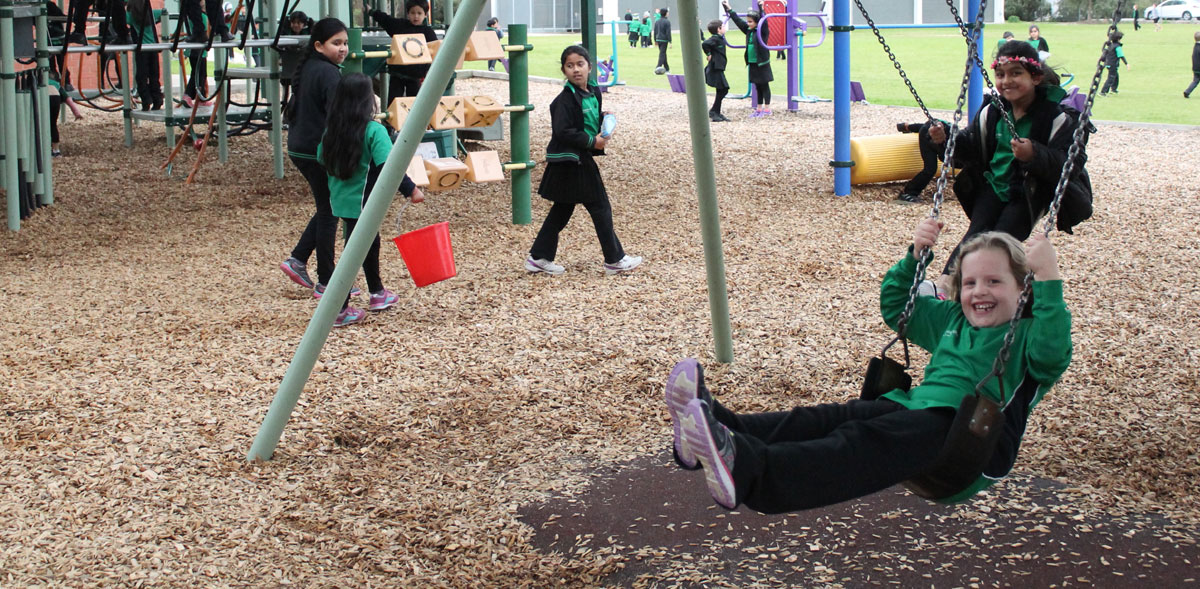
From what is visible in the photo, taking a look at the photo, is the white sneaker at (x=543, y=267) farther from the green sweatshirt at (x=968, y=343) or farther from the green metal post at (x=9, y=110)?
the green metal post at (x=9, y=110)

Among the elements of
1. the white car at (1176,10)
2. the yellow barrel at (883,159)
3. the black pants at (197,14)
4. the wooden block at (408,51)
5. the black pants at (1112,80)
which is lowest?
the yellow barrel at (883,159)

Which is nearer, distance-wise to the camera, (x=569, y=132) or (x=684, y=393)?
(x=684, y=393)

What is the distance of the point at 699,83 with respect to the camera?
4.09 meters

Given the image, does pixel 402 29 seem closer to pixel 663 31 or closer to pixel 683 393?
pixel 683 393

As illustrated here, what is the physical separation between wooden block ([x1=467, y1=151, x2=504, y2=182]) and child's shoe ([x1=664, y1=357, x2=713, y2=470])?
183 inches

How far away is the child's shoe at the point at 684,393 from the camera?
257cm

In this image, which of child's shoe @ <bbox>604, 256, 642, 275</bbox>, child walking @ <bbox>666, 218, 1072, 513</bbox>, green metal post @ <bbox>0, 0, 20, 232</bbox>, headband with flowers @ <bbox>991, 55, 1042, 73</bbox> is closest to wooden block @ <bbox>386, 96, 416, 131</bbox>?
child's shoe @ <bbox>604, 256, 642, 275</bbox>

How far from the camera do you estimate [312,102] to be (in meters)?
5.70

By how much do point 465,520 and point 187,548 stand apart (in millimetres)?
769

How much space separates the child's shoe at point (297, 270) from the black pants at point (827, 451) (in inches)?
151

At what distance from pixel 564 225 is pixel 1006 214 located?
2.68m

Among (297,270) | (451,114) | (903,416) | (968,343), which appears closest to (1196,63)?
(451,114)

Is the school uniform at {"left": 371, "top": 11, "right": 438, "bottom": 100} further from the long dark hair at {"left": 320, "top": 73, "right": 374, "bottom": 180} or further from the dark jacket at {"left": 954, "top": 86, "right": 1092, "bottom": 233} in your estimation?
the dark jacket at {"left": 954, "top": 86, "right": 1092, "bottom": 233}

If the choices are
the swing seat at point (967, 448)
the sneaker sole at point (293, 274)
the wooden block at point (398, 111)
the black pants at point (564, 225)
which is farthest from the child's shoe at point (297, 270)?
the swing seat at point (967, 448)
